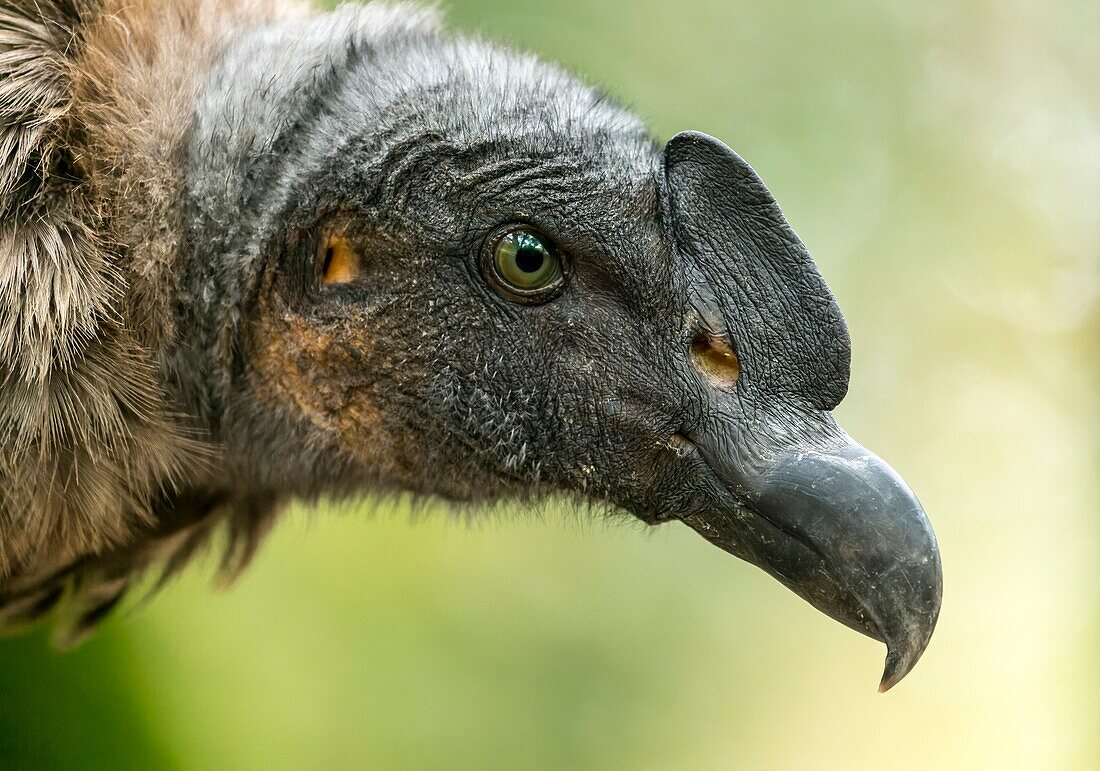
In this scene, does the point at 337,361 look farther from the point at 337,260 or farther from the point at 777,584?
the point at 777,584

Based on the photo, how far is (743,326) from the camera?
7.41 feet

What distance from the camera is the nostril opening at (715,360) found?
229 centimetres

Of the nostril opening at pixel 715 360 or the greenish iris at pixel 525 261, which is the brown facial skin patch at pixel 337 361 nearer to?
the greenish iris at pixel 525 261

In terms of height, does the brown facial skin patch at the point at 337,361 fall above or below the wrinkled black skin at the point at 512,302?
below

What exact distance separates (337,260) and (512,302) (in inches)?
15.4

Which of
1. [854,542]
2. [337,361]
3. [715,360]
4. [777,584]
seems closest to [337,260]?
[337,361]

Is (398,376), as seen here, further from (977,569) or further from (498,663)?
(977,569)

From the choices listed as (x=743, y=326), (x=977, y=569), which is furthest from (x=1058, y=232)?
(x=743, y=326)

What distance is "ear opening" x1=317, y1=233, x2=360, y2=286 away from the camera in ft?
7.89

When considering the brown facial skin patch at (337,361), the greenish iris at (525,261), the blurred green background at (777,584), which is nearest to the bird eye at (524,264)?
the greenish iris at (525,261)

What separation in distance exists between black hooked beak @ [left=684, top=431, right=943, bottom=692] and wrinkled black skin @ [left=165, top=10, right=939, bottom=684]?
2 cm

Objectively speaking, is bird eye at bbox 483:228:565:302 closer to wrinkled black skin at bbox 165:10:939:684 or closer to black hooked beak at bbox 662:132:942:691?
wrinkled black skin at bbox 165:10:939:684

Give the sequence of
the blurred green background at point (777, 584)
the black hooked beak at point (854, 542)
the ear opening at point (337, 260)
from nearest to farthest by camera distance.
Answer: the black hooked beak at point (854, 542) → the ear opening at point (337, 260) → the blurred green background at point (777, 584)

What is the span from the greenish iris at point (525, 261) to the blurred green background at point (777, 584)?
244cm
